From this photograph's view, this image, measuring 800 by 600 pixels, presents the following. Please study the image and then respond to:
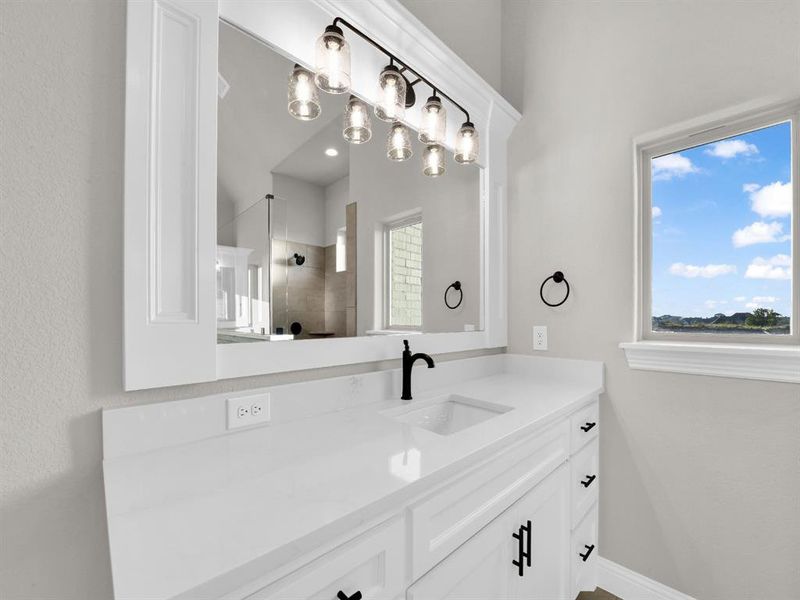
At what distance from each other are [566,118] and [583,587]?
84.4 inches

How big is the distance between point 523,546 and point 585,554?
2.30 feet

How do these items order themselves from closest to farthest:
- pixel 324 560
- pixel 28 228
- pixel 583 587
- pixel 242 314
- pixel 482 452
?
pixel 324 560 → pixel 28 228 → pixel 482 452 → pixel 242 314 → pixel 583 587

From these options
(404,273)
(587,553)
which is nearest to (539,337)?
(404,273)

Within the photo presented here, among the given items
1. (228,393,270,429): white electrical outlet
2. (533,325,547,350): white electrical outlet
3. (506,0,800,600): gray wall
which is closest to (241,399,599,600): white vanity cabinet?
(506,0,800,600): gray wall

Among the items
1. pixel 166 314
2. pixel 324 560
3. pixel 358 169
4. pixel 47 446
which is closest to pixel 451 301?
pixel 358 169

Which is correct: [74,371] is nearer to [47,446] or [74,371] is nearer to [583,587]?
[47,446]

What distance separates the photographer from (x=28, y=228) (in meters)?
0.79

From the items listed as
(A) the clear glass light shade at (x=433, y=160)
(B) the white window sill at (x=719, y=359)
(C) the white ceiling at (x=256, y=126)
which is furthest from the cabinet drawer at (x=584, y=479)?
(C) the white ceiling at (x=256, y=126)

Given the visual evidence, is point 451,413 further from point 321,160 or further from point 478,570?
point 321,160

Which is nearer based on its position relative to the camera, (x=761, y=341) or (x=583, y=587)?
(x=761, y=341)

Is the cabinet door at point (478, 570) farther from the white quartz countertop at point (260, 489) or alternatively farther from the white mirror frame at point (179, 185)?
the white mirror frame at point (179, 185)

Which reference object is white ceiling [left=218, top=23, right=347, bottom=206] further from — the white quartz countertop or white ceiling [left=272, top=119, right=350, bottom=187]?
the white quartz countertop

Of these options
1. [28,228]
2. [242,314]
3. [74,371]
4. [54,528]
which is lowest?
[54,528]

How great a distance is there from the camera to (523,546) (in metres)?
1.13
